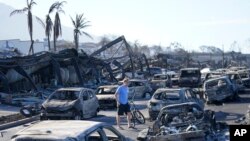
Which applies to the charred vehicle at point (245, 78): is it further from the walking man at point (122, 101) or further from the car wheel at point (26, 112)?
the walking man at point (122, 101)

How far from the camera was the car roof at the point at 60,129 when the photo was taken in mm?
7883

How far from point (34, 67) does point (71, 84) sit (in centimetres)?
552

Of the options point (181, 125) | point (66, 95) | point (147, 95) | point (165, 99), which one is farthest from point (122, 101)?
point (147, 95)

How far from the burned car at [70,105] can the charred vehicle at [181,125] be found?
21.8 feet

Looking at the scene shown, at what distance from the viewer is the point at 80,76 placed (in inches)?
1554

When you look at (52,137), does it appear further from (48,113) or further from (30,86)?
(30,86)

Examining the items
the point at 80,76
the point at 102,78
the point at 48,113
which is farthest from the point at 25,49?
the point at 48,113

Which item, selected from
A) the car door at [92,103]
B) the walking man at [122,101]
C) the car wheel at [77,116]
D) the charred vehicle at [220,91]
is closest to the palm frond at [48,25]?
the charred vehicle at [220,91]

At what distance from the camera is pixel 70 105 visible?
20000 mm

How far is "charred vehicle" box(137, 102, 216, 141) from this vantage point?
Result: 40.3ft

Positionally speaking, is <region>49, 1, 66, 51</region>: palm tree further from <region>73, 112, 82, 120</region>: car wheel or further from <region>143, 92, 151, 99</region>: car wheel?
<region>73, 112, 82, 120</region>: car wheel

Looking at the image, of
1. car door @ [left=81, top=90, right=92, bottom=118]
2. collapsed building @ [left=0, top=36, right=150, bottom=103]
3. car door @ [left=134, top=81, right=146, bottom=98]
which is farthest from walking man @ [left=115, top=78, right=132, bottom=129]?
car door @ [left=134, top=81, right=146, bottom=98]

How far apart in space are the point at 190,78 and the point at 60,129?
108 feet

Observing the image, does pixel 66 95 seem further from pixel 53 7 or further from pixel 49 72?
pixel 53 7
